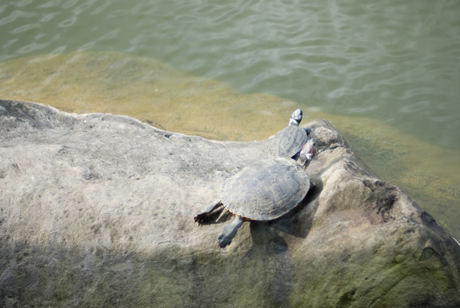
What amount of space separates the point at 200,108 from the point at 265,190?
12.3 feet

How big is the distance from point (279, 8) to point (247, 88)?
2.58 metres

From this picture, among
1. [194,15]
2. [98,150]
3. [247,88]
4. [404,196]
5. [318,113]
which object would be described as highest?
[194,15]

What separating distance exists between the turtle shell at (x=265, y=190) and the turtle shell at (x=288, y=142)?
Answer: 90 centimetres

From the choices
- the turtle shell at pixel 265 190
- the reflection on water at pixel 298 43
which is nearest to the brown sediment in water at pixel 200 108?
the reflection on water at pixel 298 43

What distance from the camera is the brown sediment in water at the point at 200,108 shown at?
483 centimetres

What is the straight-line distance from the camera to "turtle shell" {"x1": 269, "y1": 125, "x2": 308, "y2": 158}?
12.2ft

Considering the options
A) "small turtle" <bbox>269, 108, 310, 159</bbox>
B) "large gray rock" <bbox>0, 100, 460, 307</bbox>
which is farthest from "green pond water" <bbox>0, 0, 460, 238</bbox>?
"large gray rock" <bbox>0, 100, 460, 307</bbox>

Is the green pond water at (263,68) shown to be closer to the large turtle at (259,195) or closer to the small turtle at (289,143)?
the small turtle at (289,143)

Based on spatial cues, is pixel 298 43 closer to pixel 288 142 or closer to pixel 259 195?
pixel 288 142

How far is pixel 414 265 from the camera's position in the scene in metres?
2.15

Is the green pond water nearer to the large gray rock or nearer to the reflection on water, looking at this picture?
the reflection on water

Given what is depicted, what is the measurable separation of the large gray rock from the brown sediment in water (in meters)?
2.40

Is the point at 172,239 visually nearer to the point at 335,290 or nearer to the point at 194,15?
the point at 335,290

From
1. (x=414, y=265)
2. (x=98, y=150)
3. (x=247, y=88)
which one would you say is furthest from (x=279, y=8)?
(x=414, y=265)
